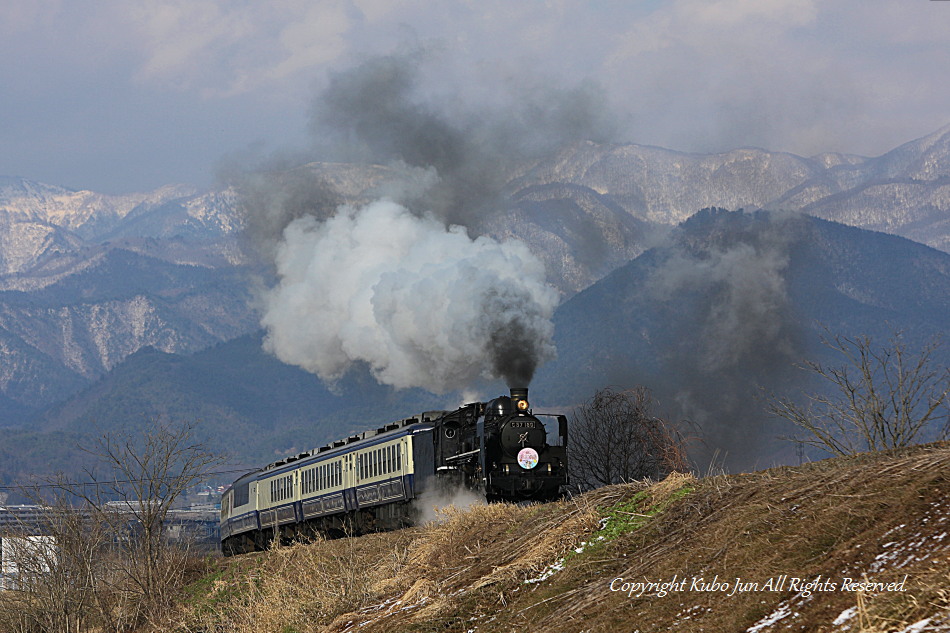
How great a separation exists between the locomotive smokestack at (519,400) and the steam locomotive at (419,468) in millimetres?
29

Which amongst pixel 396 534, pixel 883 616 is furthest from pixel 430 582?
pixel 396 534

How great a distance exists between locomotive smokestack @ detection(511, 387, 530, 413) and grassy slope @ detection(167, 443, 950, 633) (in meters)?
10.8

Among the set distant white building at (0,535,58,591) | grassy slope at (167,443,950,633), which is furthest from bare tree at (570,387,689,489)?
grassy slope at (167,443,950,633)

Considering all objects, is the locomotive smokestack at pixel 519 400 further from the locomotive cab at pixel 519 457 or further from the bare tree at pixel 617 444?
the bare tree at pixel 617 444

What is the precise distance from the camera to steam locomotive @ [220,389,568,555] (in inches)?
1189

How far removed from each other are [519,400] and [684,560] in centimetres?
1940

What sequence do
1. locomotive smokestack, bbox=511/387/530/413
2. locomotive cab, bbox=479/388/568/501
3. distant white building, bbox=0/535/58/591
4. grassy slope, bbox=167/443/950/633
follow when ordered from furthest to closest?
distant white building, bbox=0/535/58/591 < locomotive smokestack, bbox=511/387/530/413 < locomotive cab, bbox=479/388/568/501 < grassy slope, bbox=167/443/950/633

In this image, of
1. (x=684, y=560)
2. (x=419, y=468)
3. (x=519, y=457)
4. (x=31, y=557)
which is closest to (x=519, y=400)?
(x=519, y=457)

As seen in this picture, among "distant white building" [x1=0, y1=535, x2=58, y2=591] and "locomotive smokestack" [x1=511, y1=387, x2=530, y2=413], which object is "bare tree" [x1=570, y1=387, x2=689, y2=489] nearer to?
"distant white building" [x1=0, y1=535, x2=58, y2=591]

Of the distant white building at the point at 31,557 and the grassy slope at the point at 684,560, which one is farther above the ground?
the grassy slope at the point at 684,560

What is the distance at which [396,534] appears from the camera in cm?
3030

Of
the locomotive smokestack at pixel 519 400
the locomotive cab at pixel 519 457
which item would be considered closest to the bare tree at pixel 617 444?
the locomotive smokestack at pixel 519 400

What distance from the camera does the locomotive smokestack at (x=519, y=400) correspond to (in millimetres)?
31656

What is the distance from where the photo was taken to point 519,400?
31.9 metres
